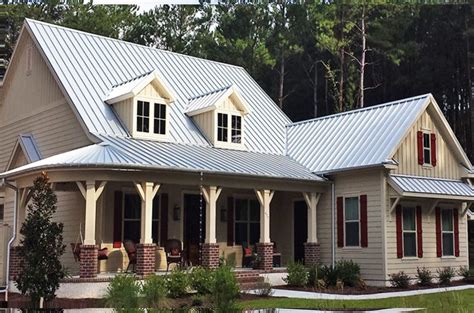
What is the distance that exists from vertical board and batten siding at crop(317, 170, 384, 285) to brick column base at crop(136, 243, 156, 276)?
6.56 metres

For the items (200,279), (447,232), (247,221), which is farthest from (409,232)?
(200,279)

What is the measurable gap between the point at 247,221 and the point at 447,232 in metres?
6.66

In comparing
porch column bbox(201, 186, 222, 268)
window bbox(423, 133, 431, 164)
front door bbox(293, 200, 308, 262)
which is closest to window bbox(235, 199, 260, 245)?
front door bbox(293, 200, 308, 262)

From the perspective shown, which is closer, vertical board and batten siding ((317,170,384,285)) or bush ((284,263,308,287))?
bush ((284,263,308,287))

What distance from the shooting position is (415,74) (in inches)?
1567

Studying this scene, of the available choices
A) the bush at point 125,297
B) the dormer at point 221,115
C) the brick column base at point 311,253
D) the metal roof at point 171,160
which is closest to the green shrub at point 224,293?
the bush at point 125,297

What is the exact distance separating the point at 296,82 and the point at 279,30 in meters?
4.42

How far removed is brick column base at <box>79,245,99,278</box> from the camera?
15.8 m

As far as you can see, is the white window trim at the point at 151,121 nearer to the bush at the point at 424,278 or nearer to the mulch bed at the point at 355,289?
the mulch bed at the point at 355,289

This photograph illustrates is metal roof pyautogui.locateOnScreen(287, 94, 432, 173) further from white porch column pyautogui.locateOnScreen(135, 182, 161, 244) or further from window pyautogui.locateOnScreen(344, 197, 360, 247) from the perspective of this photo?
white porch column pyautogui.locateOnScreen(135, 182, 161, 244)

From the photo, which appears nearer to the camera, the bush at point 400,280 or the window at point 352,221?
the bush at point 400,280

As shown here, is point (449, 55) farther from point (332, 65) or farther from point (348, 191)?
point (348, 191)

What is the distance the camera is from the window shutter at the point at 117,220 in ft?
60.8

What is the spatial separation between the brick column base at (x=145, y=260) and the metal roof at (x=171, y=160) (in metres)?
2.09
